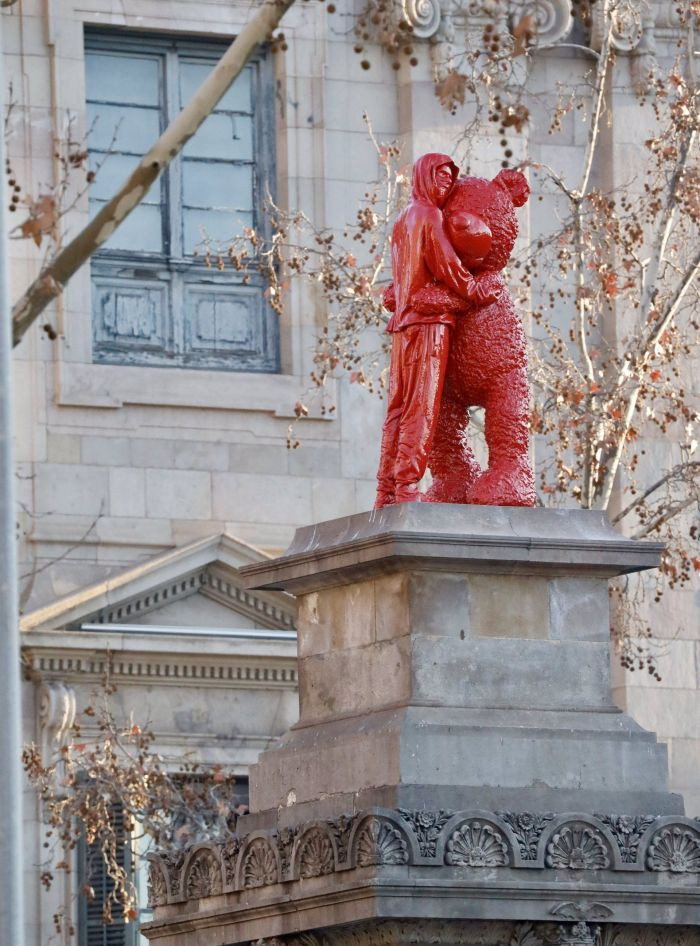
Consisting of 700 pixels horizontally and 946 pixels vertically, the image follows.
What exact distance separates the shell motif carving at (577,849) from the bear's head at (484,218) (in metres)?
3.32

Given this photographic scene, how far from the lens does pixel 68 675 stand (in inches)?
1286

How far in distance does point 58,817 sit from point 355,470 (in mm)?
5001

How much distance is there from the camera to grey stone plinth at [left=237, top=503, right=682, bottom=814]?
20.3m

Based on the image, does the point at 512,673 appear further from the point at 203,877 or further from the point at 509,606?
the point at 203,877

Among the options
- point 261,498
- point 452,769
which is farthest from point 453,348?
point 261,498

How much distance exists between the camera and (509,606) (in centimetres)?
2075

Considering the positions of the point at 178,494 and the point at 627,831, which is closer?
the point at 627,831

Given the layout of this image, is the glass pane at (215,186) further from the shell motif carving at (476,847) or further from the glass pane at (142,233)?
the shell motif carving at (476,847)

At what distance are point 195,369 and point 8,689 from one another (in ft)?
52.4

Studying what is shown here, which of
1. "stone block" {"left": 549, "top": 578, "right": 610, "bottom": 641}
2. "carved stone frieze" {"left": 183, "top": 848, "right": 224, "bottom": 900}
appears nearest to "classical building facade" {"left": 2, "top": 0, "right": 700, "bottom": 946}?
"carved stone frieze" {"left": 183, "top": 848, "right": 224, "bottom": 900}

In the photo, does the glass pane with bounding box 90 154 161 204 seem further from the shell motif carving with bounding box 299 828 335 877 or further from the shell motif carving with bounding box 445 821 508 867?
the shell motif carving with bounding box 445 821 508 867

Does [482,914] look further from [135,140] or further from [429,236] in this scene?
[135,140]

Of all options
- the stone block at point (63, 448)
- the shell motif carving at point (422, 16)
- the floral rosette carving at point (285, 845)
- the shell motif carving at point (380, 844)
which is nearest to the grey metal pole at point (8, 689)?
the shell motif carving at point (380, 844)

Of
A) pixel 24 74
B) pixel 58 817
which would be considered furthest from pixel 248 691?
pixel 24 74
